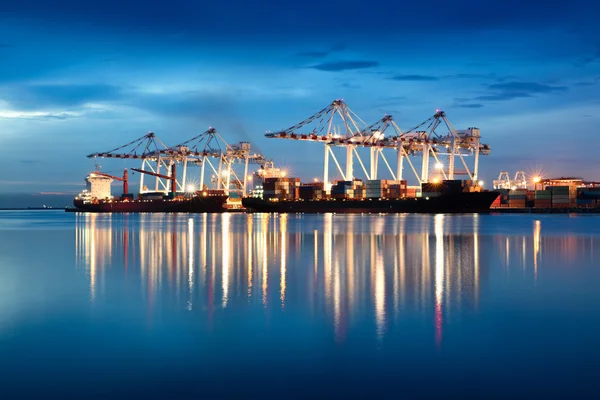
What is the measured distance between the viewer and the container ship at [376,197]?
88438 millimetres

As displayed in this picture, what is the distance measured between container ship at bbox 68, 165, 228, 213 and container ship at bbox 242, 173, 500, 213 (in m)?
13.8

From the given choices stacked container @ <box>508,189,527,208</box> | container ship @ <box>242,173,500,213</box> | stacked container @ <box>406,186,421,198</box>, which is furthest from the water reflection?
stacked container @ <box>508,189,527,208</box>

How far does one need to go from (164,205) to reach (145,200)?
5205 millimetres

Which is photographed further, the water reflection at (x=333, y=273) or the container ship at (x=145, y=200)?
the container ship at (x=145, y=200)

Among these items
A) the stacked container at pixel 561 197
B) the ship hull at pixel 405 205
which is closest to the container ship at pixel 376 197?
the ship hull at pixel 405 205

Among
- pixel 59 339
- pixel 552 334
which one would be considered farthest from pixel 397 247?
pixel 59 339

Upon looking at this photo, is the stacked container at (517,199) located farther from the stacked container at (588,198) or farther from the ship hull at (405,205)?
the ship hull at (405,205)

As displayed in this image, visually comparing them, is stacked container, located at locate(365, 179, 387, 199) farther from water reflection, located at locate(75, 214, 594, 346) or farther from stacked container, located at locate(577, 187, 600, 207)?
water reflection, located at locate(75, 214, 594, 346)

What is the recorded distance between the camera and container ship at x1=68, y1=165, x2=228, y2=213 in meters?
112

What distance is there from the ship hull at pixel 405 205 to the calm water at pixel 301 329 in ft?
229

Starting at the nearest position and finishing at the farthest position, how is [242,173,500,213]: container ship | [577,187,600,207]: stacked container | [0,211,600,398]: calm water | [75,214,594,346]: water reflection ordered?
[0,211,600,398]: calm water → [75,214,594,346]: water reflection → [242,173,500,213]: container ship → [577,187,600,207]: stacked container

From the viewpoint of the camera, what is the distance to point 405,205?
9200 centimetres

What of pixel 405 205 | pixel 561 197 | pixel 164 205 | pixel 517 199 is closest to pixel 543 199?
pixel 561 197

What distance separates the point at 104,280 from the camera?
17.0 meters
